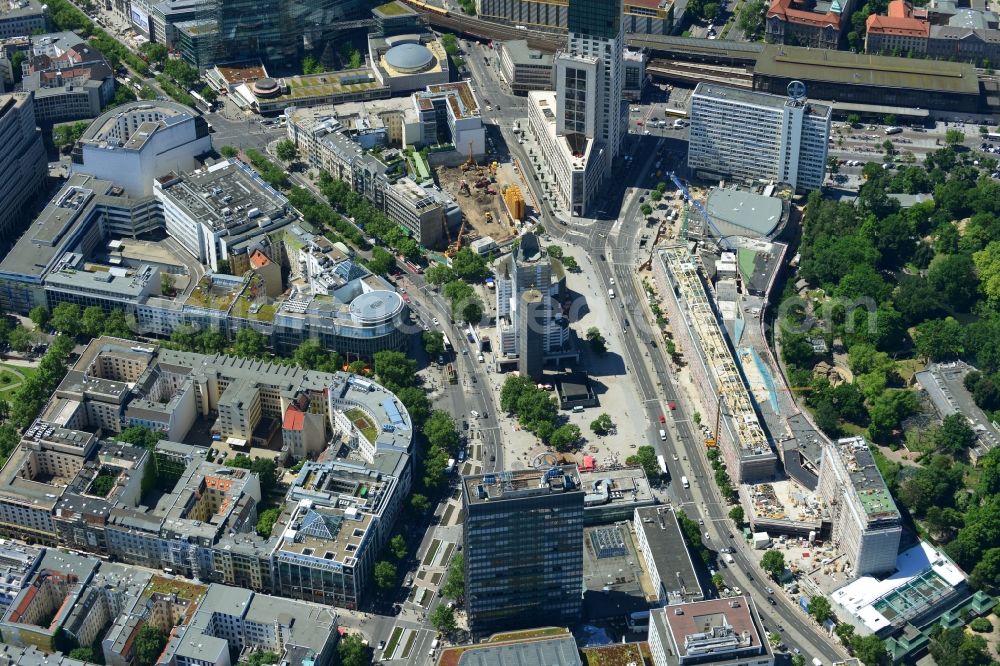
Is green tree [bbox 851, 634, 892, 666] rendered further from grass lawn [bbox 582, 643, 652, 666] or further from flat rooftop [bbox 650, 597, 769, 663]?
grass lawn [bbox 582, 643, 652, 666]

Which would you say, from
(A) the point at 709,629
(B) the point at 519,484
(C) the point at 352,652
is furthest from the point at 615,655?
(C) the point at 352,652

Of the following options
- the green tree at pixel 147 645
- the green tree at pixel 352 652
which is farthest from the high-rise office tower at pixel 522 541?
the green tree at pixel 147 645

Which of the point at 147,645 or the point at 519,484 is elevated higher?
the point at 519,484

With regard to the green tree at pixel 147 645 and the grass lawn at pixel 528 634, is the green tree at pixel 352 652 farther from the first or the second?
the green tree at pixel 147 645

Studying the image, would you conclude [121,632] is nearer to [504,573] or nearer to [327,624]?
[327,624]

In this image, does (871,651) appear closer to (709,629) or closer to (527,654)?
(709,629)

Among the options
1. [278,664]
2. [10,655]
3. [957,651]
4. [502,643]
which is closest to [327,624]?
[278,664]
